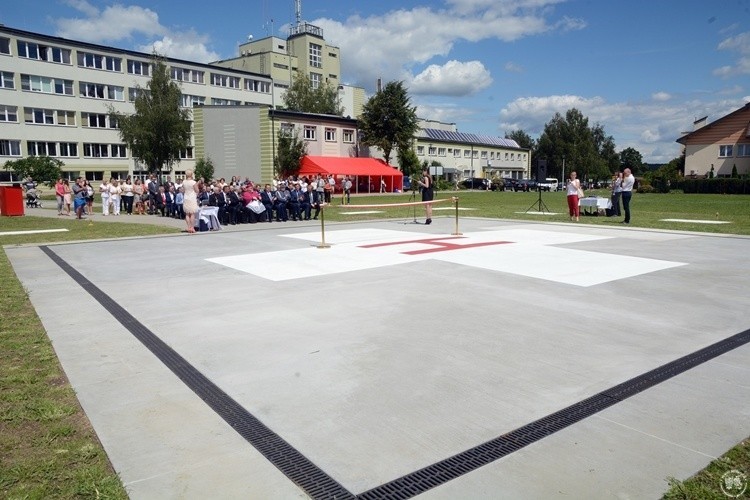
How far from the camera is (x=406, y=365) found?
4.91m

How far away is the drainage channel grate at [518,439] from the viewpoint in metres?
A: 3.01

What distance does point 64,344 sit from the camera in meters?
5.59

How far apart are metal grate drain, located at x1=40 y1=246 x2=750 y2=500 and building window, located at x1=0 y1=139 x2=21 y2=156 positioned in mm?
58624

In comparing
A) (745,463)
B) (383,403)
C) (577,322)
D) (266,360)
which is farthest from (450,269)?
(745,463)

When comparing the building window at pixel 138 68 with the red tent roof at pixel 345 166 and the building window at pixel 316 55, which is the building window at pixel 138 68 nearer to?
the red tent roof at pixel 345 166

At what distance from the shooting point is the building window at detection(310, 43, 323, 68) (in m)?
95.3

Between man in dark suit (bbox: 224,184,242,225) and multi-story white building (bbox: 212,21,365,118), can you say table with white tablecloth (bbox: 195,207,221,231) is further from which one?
multi-story white building (bbox: 212,21,365,118)

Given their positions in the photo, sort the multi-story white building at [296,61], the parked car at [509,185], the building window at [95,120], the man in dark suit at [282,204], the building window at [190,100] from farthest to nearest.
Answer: the multi-story white building at [296,61]
the building window at [190,100]
the parked car at [509,185]
the building window at [95,120]
the man in dark suit at [282,204]

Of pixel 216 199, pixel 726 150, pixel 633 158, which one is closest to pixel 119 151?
pixel 216 199

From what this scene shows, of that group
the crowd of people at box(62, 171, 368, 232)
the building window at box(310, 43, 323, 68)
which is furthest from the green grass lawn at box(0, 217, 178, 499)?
the building window at box(310, 43, 323, 68)

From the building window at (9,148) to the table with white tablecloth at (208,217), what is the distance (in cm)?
4659

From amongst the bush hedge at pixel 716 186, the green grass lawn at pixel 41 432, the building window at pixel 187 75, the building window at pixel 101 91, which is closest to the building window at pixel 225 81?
the building window at pixel 187 75

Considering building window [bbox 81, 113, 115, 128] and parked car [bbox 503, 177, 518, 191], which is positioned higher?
building window [bbox 81, 113, 115, 128]

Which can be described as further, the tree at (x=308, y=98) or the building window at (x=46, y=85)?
the tree at (x=308, y=98)
